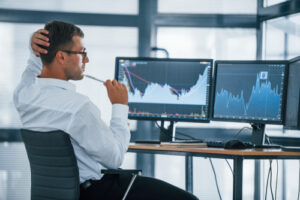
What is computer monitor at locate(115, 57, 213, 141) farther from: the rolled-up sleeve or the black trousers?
the rolled-up sleeve

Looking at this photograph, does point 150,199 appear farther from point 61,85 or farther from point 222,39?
point 222,39

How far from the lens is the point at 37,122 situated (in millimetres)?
1546

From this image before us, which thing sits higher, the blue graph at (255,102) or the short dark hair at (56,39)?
the short dark hair at (56,39)

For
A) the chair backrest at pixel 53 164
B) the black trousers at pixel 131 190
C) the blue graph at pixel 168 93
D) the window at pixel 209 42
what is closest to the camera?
the chair backrest at pixel 53 164

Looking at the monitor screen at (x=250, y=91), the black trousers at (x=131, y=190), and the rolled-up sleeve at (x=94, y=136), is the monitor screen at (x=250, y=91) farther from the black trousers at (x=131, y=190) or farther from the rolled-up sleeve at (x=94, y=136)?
the rolled-up sleeve at (x=94, y=136)

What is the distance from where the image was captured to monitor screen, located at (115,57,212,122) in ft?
8.43

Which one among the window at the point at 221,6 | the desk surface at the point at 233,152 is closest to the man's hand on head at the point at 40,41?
the desk surface at the point at 233,152

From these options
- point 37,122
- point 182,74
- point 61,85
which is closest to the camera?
point 37,122

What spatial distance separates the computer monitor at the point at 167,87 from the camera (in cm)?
257

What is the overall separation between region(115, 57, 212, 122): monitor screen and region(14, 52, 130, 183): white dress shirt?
96cm

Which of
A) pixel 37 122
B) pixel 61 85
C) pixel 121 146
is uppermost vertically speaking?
pixel 61 85

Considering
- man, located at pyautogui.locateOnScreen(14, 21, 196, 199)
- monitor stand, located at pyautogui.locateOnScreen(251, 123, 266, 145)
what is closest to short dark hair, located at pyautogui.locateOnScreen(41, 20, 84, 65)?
man, located at pyautogui.locateOnScreen(14, 21, 196, 199)

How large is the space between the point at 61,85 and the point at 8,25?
210 centimetres

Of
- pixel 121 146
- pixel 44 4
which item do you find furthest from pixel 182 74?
pixel 44 4
